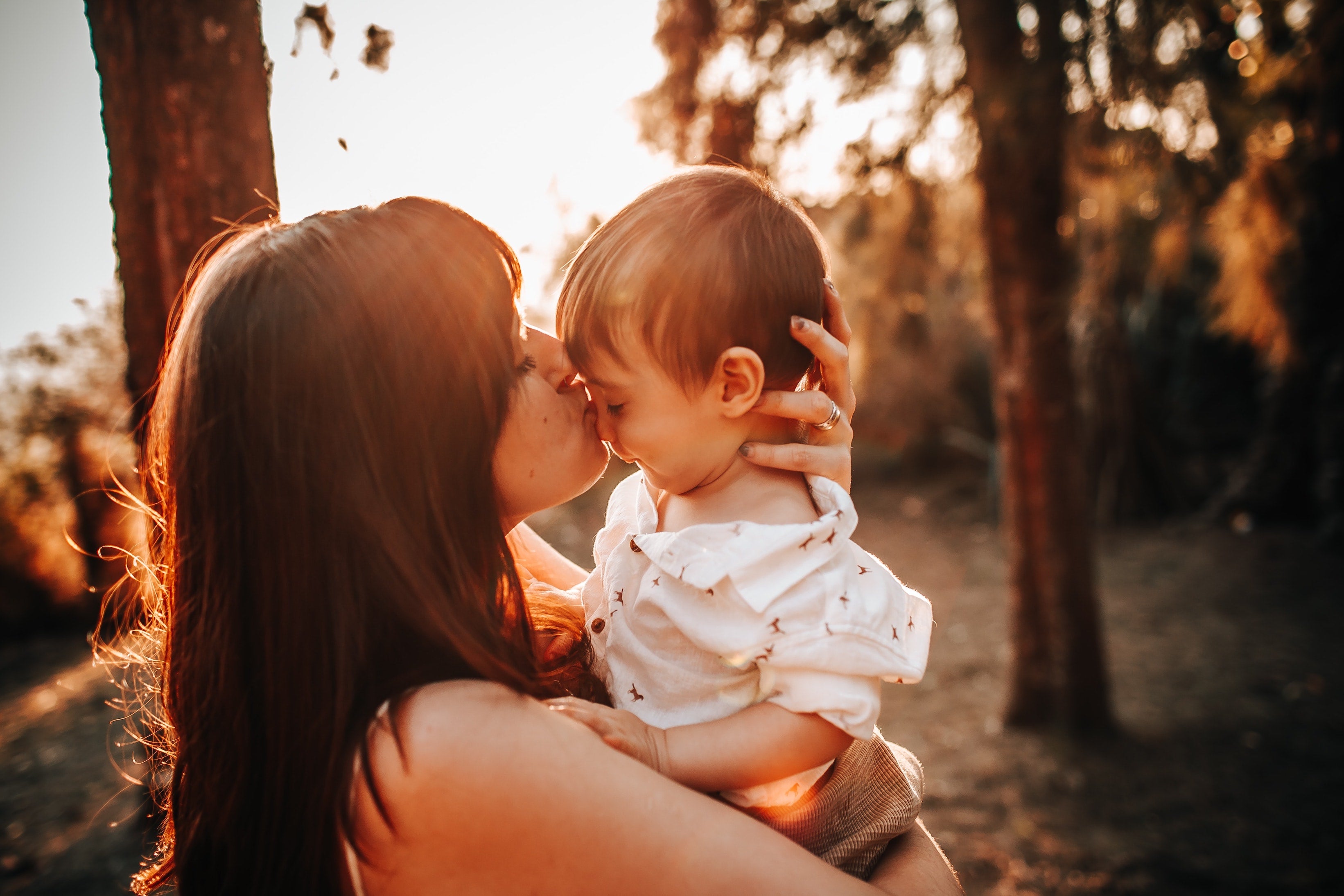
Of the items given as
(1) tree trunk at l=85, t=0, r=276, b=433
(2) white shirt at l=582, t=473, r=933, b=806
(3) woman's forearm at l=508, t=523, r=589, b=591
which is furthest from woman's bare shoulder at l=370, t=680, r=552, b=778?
(1) tree trunk at l=85, t=0, r=276, b=433

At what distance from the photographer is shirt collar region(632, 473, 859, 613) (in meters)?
1.26

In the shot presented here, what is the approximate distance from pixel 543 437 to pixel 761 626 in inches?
20.0

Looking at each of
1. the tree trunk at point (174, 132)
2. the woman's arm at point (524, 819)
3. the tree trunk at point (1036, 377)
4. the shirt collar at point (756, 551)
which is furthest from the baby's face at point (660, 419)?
the tree trunk at point (1036, 377)

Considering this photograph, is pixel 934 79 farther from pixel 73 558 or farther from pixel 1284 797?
pixel 73 558

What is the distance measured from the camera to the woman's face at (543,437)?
129cm

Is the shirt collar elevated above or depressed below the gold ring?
below

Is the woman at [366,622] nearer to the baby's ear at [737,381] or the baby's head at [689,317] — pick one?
the baby's head at [689,317]

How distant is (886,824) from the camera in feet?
4.56

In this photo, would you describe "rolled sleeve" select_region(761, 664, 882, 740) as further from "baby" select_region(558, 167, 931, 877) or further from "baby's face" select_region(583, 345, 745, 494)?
"baby's face" select_region(583, 345, 745, 494)

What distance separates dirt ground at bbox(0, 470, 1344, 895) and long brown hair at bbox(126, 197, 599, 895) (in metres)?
1.86

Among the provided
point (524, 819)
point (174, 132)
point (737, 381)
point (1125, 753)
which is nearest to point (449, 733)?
point (524, 819)

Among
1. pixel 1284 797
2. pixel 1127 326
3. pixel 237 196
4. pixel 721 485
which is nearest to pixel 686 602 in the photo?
pixel 721 485

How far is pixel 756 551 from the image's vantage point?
1275 millimetres

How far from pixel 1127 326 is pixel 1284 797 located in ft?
34.0
